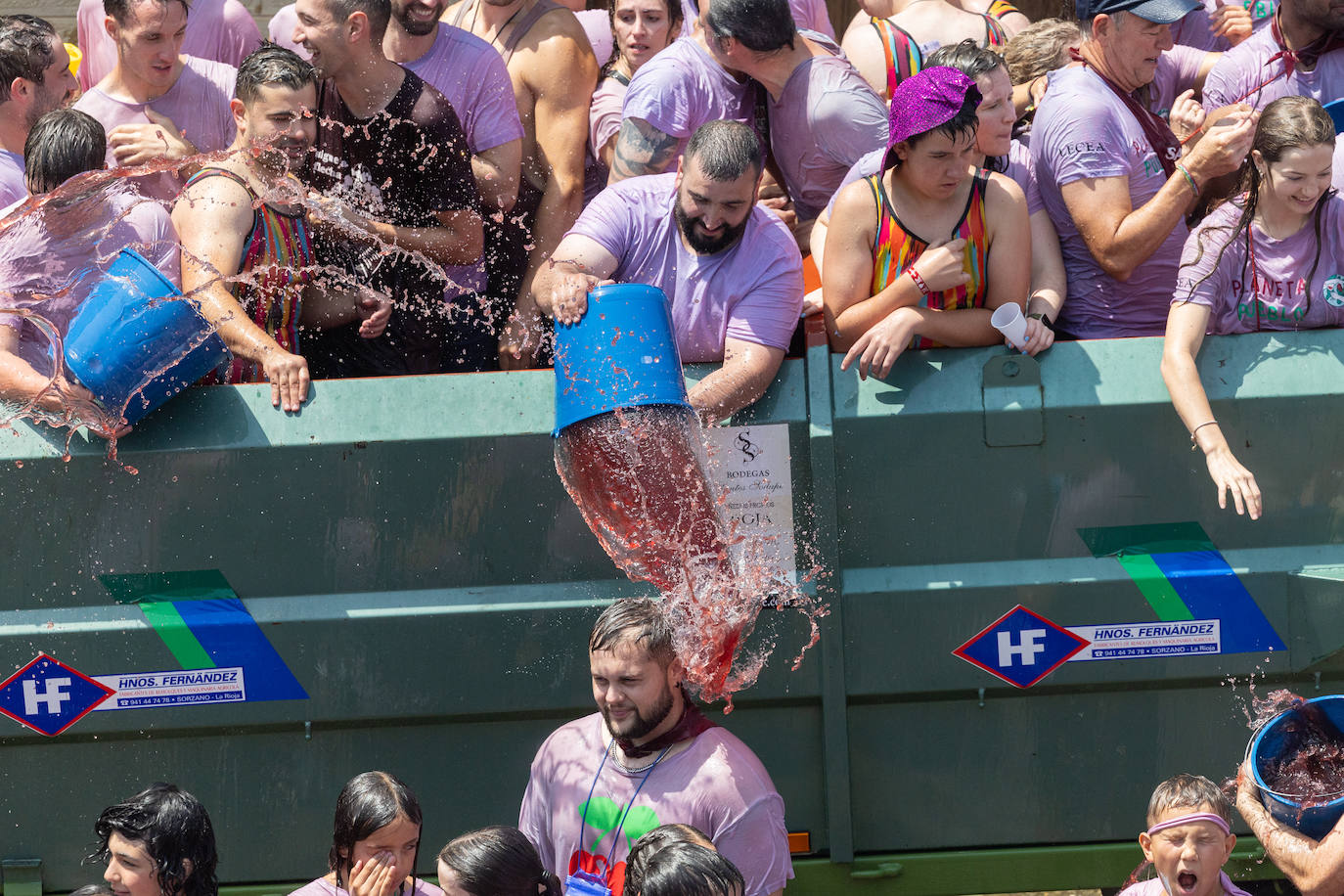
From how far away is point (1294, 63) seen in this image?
4.27 metres

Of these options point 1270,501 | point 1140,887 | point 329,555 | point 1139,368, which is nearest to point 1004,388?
point 1139,368

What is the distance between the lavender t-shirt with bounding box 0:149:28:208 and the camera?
4.01 metres

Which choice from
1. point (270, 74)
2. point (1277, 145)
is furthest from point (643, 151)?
point (1277, 145)

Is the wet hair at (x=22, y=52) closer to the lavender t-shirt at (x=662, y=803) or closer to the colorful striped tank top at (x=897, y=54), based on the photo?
the colorful striped tank top at (x=897, y=54)

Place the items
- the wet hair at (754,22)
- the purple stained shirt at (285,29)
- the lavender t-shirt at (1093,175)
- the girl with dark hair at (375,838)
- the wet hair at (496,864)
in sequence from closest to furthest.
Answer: the wet hair at (496,864), the girl with dark hair at (375,838), the lavender t-shirt at (1093,175), the wet hair at (754,22), the purple stained shirt at (285,29)

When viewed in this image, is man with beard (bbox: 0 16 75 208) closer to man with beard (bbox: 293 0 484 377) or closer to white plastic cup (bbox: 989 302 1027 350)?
man with beard (bbox: 293 0 484 377)

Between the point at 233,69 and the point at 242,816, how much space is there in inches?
93.2

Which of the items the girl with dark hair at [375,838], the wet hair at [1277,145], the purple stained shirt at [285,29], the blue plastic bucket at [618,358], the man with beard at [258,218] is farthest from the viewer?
the purple stained shirt at [285,29]

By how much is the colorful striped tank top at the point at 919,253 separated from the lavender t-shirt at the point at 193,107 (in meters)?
2.00

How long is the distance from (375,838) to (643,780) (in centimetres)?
57

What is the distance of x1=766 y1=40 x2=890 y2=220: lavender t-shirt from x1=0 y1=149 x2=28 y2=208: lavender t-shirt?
2.18m

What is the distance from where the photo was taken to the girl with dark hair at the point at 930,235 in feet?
11.4

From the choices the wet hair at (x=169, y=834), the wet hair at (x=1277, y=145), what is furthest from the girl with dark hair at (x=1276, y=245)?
the wet hair at (x=169, y=834)

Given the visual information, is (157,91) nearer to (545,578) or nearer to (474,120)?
(474,120)
